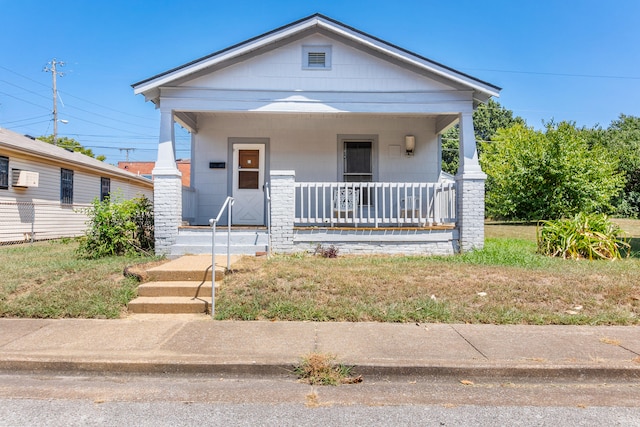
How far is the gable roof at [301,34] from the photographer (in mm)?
8789

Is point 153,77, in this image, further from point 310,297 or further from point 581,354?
point 581,354

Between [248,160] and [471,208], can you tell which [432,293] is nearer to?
[471,208]

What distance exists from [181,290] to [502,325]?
4.25 metres

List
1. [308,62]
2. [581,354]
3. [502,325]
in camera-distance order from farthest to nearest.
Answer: [308,62], [502,325], [581,354]

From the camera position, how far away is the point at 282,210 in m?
8.56

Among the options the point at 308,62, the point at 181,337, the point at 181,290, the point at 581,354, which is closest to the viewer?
the point at 581,354

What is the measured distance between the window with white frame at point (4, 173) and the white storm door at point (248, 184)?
8087 millimetres

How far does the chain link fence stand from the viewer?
13.5 metres

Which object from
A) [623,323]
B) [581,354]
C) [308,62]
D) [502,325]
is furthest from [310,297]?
[308,62]

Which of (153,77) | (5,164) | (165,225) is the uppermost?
(153,77)

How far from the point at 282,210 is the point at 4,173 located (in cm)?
1053

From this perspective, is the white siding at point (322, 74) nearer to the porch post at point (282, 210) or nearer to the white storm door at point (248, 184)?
the porch post at point (282, 210)

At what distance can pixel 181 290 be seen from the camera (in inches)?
239

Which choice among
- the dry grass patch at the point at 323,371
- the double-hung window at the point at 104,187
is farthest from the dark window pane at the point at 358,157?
the double-hung window at the point at 104,187
